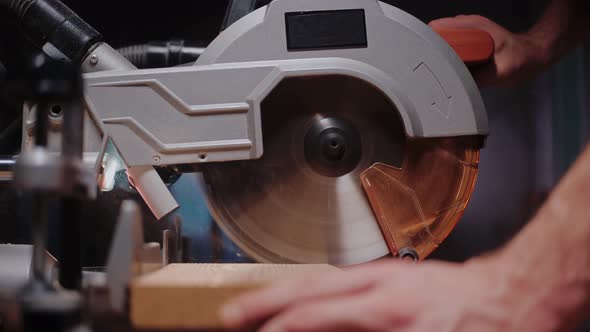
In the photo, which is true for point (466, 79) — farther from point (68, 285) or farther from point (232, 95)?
point (68, 285)

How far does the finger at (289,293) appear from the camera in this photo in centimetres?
61

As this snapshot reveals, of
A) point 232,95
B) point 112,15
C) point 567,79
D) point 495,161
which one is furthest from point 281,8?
point 567,79

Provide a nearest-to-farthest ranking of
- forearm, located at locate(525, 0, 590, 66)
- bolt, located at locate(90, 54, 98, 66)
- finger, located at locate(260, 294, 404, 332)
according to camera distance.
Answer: finger, located at locate(260, 294, 404, 332), bolt, located at locate(90, 54, 98, 66), forearm, located at locate(525, 0, 590, 66)

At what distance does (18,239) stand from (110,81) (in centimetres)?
61

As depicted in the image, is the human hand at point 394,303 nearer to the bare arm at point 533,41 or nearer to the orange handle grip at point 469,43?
the orange handle grip at point 469,43

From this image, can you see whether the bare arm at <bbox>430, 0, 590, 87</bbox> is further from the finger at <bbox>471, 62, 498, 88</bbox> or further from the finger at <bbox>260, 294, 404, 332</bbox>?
the finger at <bbox>260, 294, 404, 332</bbox>

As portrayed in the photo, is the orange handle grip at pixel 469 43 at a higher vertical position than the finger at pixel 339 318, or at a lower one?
higher

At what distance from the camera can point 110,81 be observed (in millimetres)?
1044

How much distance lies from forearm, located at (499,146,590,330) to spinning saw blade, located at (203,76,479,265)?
18.1 inches

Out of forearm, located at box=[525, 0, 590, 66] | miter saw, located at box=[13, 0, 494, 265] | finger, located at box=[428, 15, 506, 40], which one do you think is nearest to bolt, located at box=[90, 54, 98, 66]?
miter saw, located at box=[13, 0, 494, 265]

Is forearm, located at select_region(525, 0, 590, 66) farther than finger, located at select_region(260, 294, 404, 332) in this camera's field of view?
Yes

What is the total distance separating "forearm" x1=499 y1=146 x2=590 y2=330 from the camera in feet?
1.98

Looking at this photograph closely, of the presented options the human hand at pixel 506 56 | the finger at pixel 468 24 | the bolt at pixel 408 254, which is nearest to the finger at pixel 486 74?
the human hand at pixel 506 56

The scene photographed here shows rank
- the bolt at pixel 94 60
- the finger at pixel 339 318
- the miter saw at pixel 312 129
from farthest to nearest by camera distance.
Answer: the bolt at pixel 94 60, the miter saw at pixel 312 129, the finger at pixel 339 318
